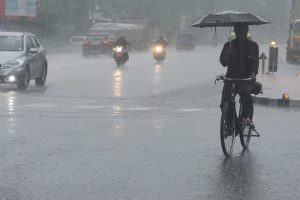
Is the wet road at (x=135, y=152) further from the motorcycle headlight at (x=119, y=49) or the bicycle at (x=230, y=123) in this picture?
the motorcycle headlight at (x=119, y=49)

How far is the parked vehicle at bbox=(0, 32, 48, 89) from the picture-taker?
19.2 meters

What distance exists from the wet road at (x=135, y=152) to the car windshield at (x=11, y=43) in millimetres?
3676

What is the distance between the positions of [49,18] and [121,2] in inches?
1145

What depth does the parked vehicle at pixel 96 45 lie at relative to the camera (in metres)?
46.0

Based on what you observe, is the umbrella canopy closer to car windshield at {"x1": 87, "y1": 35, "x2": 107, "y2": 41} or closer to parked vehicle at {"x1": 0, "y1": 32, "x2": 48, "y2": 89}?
parked vehicle at {"x1": 0, "y1": 32, "x2": 48, "y2": 89}

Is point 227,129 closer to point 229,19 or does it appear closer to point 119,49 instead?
point 229,19

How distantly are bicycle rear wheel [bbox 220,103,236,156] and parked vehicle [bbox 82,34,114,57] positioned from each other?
37248 millimetres

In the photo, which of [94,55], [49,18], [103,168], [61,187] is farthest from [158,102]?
[49,18]

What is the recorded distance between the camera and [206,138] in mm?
10633

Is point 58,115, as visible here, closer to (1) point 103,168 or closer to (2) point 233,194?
(1) point 103,168

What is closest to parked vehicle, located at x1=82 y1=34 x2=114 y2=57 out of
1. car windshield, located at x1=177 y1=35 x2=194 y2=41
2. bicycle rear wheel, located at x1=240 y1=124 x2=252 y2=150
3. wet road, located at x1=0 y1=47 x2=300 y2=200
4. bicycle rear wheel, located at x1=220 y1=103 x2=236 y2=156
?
car windshield, located at x1=177 y1=35 x2=194 y2=41

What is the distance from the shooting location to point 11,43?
20.6m

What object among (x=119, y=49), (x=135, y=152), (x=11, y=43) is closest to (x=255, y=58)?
(x=135, y=152)

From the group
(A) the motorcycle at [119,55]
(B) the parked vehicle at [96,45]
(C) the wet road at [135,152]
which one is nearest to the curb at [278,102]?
(C) the wet road at [135,152]
